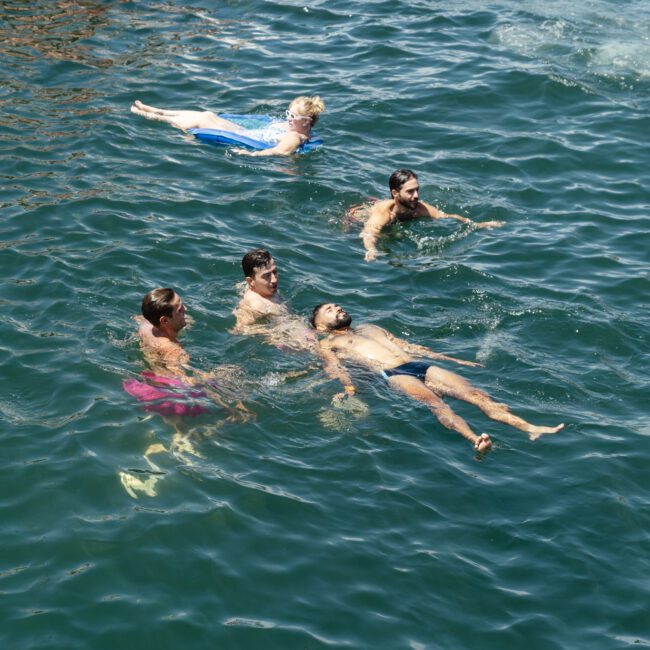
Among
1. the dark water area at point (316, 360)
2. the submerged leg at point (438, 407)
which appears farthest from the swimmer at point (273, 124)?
the submerged leg at point (438, 407)

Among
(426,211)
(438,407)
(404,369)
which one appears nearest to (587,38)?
(426,211)

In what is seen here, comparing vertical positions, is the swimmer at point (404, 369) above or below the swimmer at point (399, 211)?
below

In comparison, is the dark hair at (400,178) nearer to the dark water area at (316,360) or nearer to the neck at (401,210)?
the neck at (401,210)

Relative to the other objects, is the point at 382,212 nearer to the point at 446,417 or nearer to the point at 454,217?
the point at 454,217

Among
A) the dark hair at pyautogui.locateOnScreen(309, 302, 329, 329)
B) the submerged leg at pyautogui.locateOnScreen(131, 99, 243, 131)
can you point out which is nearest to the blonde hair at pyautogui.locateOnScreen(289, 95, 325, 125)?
the submerged leg at pyautogui.locateOnScreen(131, 99, 243, 131)

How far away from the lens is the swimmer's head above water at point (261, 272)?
1117 centimetres

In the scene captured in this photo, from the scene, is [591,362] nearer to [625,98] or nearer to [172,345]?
[172,345]

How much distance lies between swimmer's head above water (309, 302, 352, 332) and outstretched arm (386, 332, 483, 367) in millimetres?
513

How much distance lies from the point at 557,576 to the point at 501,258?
574cm

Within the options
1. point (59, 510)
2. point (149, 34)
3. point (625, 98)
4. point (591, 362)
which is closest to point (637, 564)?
point (591, 362)

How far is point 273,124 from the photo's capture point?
50.9ft

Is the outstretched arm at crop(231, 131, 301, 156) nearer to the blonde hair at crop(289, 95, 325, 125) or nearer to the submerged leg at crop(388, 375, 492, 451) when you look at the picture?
the blonde hair at crop(289, 95, 325, 125)

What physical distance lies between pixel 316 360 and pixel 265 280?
1.29m

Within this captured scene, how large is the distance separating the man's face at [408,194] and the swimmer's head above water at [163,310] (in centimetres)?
419
